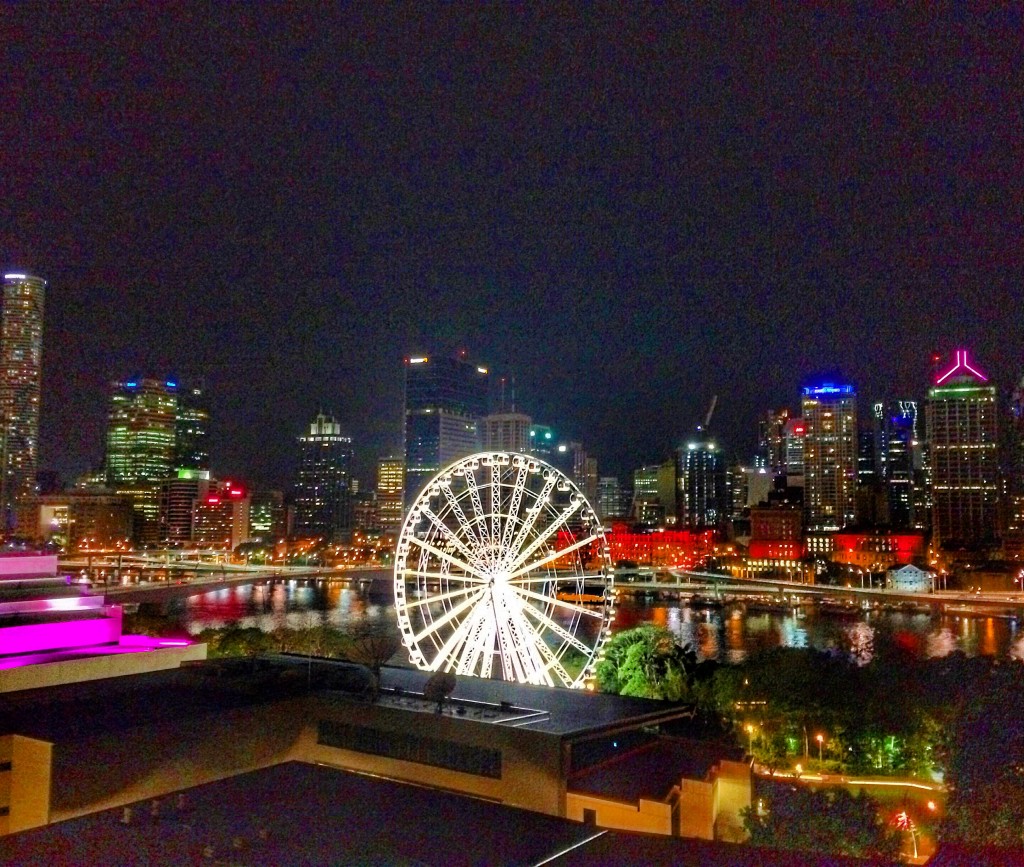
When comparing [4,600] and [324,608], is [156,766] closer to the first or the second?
[4,600]

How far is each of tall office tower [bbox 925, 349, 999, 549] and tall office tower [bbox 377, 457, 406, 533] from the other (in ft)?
201

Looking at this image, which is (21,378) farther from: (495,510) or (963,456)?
(495,510)

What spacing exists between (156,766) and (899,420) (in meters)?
112

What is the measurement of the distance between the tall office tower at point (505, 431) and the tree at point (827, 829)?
10188 cm

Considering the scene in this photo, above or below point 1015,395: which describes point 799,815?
below

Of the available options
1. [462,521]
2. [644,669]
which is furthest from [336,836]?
[644,669]

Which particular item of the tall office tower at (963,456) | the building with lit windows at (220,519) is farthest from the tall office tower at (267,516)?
the tall office tower at (963,456)

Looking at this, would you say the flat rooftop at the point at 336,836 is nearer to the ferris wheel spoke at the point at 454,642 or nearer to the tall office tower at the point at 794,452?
the ferris wheel spoke at the point at 454,642

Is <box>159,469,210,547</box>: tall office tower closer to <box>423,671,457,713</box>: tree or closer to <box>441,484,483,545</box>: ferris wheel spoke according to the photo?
<box>441,484,483,545</box>: ferris wheel spoke

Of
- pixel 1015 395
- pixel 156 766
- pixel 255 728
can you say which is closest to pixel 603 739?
pixel 255 728

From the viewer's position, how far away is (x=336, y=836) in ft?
22.3

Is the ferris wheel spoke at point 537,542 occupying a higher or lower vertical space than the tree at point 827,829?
higher

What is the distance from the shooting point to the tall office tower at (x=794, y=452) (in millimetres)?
112500

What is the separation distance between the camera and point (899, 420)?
Answer: 109438mm
